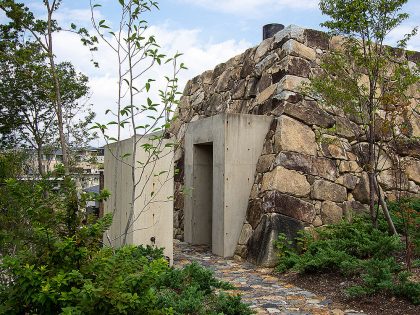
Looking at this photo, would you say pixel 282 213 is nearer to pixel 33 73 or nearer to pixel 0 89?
pixel 33 73

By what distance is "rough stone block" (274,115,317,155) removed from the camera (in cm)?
837

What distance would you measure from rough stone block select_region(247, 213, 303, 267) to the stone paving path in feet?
0.63

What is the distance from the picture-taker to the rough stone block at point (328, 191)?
8.40 m

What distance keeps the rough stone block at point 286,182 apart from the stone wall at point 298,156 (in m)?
0.02

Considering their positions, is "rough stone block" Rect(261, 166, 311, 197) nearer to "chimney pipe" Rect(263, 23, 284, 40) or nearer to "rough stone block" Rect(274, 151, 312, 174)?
"rough stone block" Rect(274, 151, 312, 174)

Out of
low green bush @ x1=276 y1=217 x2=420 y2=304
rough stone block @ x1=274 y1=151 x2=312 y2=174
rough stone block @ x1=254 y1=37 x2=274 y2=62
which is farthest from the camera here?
rough stone block @ x1=254 y1=37 x2=274 y2=62

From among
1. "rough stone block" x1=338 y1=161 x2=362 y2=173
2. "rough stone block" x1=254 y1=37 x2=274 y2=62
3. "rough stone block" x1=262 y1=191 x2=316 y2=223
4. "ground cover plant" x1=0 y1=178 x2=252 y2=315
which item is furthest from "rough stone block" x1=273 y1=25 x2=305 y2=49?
"ground cover plant" x1=0 y1=178 x2=252 y2=315

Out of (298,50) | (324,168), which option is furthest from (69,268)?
(298,50)

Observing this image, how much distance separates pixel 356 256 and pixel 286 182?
5.94 ft

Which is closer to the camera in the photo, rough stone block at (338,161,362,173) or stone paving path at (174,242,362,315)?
stone paving path at (174,242,362,315)

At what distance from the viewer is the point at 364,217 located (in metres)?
8.40

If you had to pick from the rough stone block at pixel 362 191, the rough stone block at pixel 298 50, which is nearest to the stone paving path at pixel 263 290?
the rough stone block at pixel 362 191

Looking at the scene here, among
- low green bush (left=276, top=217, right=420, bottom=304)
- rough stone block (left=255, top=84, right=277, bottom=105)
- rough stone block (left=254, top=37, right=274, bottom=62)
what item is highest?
rough stone block (left=254, top=37, right=274, bottom=62)

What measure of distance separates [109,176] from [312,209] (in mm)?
3658
